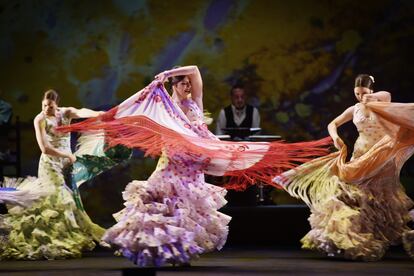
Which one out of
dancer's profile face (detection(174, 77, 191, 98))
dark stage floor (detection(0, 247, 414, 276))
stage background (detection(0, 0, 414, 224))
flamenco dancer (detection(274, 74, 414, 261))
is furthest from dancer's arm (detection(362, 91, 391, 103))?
stage background (detection(0, 0, 414, 224))

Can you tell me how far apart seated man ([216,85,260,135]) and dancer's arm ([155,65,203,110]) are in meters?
3.80

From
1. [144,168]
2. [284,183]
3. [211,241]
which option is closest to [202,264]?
[211,241]

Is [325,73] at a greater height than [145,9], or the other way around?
[145,9]

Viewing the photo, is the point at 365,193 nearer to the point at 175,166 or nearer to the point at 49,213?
the point at 175,166

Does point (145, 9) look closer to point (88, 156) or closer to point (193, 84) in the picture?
point (88, 156)

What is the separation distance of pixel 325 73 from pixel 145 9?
227cm

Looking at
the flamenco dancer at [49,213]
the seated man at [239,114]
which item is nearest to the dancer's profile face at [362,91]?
the flamenco dancer at [49,213]

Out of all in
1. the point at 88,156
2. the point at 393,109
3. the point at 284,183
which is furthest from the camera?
the point at 88,156

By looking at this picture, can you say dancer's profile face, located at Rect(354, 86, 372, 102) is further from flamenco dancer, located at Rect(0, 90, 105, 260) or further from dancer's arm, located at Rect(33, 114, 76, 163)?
dancer's arm, located at Rect(33, 114, 76, 163)

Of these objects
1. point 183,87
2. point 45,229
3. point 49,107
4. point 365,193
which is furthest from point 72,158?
point 365,193

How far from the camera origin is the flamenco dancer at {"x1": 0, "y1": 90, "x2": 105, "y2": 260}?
26.4ft

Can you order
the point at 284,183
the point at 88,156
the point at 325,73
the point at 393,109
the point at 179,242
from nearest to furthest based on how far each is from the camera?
the point at 179,242 → the point at 393,109 → the point at 284,183 → the point at 88,156 → the point at 325,73

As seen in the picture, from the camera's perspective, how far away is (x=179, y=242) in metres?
6.69

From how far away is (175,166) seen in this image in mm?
6910
